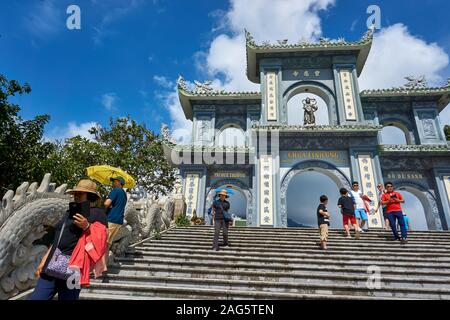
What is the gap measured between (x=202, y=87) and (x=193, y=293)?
13997 millimetres

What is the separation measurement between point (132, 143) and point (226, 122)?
7919 mm

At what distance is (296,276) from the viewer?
463 cm

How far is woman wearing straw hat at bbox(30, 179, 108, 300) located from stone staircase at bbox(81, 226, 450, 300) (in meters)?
1.72

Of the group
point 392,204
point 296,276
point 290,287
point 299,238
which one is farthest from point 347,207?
point 290,287

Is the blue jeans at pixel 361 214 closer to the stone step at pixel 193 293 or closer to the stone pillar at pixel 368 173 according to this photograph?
the stone pillar at pixel 368 173

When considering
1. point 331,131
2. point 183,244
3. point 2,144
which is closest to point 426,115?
point 331,131

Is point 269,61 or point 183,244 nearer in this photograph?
point 183,244

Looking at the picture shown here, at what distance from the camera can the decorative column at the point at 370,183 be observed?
471 inches

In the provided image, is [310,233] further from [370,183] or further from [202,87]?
[202,87]
